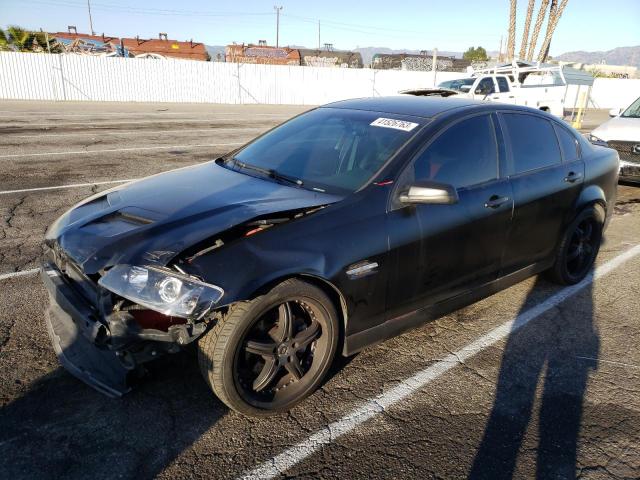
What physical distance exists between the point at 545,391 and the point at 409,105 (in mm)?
2198

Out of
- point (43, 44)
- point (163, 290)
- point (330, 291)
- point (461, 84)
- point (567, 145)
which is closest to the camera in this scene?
point (163, 290)

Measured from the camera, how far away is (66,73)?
76.4ft

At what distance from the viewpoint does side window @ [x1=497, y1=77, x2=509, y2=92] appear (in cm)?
1650

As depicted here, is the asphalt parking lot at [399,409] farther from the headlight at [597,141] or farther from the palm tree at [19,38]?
the palm tree at [19,38]

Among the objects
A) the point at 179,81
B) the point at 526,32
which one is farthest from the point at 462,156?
the point at 526,32

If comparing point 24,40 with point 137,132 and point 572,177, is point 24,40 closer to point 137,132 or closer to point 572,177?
point 137,132

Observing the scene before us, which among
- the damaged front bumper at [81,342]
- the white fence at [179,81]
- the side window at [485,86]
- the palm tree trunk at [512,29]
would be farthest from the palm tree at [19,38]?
the damaged front bumper at [81,342]

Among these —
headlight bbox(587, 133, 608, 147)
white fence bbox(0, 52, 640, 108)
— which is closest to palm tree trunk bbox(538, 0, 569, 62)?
white fence bbox(0, 52, 640, 108)

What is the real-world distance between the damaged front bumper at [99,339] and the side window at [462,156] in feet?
5.87

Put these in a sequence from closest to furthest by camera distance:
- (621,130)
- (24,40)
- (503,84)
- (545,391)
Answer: (545,391)
(621,130)
(503,84)
(24,40)

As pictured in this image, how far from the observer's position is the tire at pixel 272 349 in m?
2.59

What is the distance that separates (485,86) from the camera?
650 inches

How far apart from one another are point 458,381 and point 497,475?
812mm

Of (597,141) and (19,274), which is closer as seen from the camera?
(19,274)
